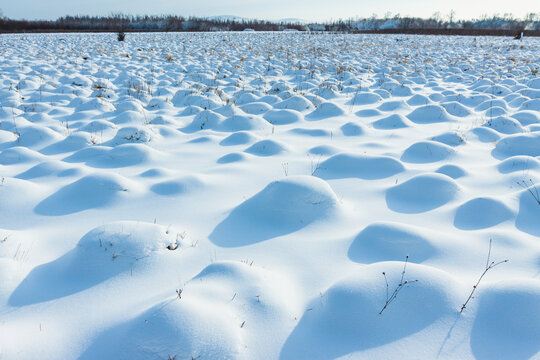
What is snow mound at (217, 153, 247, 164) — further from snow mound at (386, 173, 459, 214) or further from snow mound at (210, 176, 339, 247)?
snow mound at (386, 173, 459, 214)

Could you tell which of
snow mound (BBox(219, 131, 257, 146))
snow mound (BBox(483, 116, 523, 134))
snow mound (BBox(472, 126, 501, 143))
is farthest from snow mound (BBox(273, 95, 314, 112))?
snow mound (BBox(483, 116, 523, 134))

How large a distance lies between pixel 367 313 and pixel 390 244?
62cm

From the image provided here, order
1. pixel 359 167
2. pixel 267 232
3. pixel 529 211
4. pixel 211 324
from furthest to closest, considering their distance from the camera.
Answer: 1. pixel 359 167
2. pixel 529 211
3. pixel 267 232
4. pixel 211 324

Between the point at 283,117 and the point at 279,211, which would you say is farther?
the point at 283,117

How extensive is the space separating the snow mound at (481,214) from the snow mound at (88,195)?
236 cm

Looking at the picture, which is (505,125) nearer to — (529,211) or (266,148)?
(529,211)

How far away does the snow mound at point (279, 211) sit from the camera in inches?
85.8

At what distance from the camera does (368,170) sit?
121 inches

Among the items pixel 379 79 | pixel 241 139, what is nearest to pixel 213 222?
pixel 241 139

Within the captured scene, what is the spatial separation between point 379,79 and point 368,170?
5024 mm

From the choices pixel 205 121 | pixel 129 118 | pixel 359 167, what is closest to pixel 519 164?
pixel 359 167

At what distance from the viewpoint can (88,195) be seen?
2533 millimetres

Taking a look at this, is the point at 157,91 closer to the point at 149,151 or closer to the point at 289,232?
the point at 149,151

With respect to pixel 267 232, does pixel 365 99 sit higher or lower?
higher
